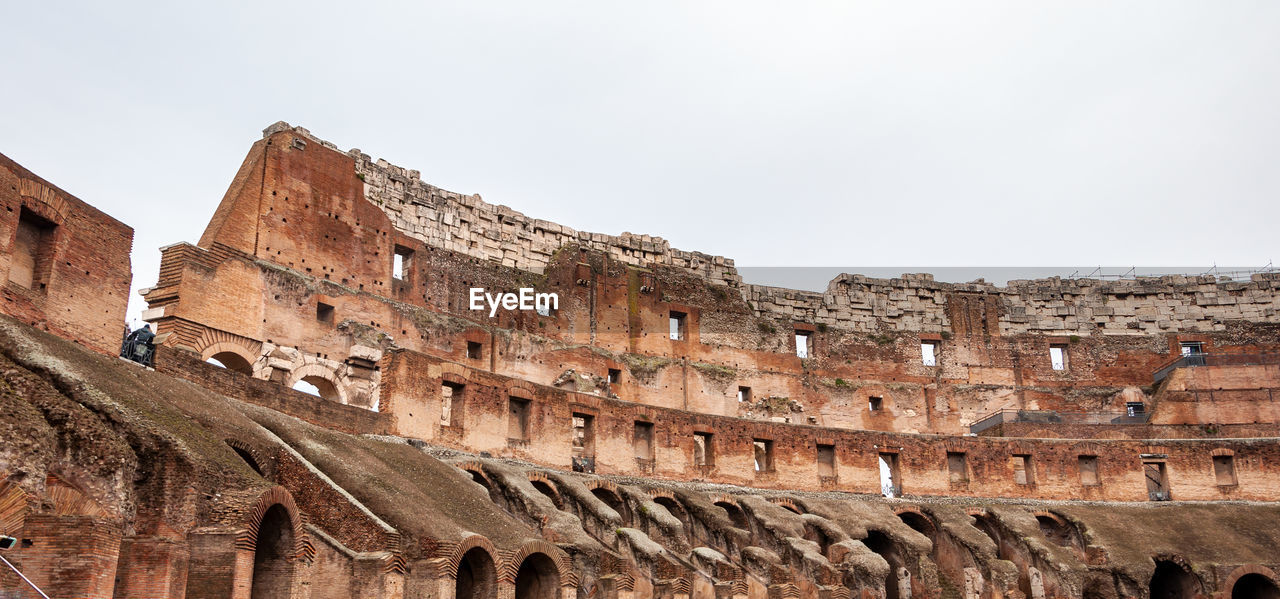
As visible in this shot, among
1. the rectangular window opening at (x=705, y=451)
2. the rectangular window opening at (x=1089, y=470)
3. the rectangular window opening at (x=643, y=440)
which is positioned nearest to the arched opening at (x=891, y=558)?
the rectangular window opening at (x=705, y=451)

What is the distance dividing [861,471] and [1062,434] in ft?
31.9

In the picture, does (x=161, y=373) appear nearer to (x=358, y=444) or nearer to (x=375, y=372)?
(x=358, y=444)

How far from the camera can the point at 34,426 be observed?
1238 centimetres

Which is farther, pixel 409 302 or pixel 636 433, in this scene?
pixel 409 302

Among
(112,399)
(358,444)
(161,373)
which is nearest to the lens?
(112,399)

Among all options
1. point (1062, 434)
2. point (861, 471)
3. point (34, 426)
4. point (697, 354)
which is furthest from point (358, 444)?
point (1062, 434)

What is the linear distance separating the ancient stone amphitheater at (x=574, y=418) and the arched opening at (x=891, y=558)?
14cm

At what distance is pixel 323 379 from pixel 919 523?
60.1ft

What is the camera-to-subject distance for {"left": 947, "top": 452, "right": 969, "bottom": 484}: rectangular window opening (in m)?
35.9

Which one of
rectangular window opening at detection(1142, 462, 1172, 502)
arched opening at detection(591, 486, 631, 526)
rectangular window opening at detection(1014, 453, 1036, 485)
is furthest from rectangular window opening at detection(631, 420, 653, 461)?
rectangular window opening at detection(1142, 462, 1172, 502)

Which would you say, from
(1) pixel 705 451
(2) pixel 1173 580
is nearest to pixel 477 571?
(1) pixel 705 451

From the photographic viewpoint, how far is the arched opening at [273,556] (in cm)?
1575

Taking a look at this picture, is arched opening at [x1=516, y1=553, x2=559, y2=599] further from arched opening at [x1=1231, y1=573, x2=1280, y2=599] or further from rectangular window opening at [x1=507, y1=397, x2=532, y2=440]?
arched opening at [x1=1231, y1=573, x2=1280, y2=599]

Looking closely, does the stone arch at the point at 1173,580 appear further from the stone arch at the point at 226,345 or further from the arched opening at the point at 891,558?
the stone arch at the point at 226,345
